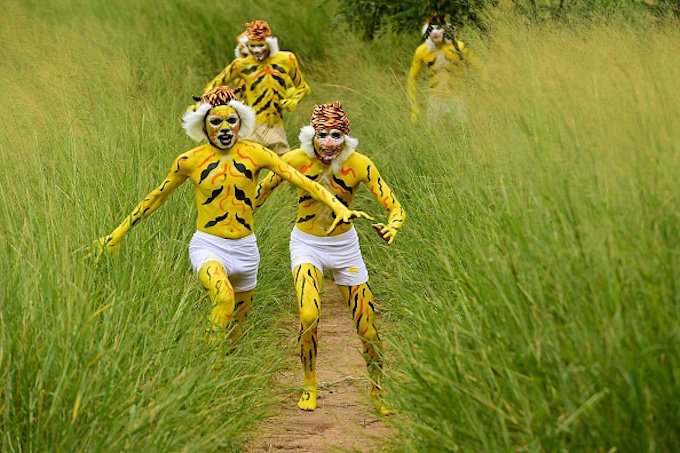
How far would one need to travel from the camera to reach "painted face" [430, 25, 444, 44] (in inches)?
417

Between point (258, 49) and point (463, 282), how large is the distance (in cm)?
553

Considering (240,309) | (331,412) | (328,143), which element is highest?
(328,143)

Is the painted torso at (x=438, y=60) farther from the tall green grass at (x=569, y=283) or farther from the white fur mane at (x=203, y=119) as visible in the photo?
the tall green grass at (x=569, y=283)

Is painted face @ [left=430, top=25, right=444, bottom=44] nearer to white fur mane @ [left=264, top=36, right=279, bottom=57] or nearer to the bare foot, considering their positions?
white fur mane @ [left=264, top=36, right=279, bottom=57]

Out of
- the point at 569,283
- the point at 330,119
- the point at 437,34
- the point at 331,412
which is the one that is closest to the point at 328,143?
the point at 330,119

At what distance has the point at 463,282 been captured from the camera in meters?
5.02

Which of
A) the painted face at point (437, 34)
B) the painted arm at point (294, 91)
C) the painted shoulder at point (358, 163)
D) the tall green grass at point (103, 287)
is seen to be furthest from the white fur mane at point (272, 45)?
the painted shoulder at point (358, 163)

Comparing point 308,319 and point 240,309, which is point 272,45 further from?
point 308,319

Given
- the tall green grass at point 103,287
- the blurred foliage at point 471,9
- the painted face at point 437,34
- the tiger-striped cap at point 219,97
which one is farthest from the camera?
the painted face at point 437,34

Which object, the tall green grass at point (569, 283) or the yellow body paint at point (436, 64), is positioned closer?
the tall green grass at point (569, 283)

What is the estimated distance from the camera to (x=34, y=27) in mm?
12055

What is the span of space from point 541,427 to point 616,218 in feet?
2.65

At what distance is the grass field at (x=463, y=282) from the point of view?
4211mm

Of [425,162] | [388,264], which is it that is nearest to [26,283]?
[388,264]
